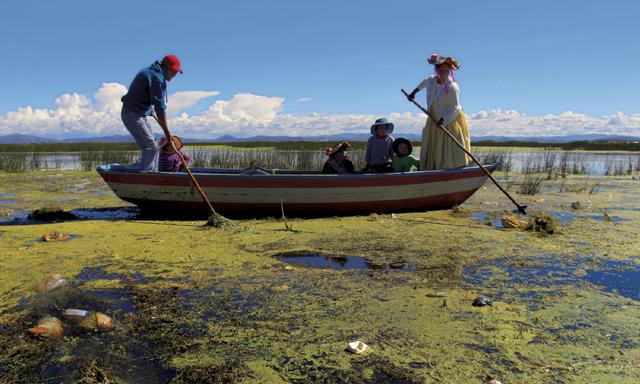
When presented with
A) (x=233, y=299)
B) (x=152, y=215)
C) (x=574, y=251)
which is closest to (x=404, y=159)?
(x=574, y=251)

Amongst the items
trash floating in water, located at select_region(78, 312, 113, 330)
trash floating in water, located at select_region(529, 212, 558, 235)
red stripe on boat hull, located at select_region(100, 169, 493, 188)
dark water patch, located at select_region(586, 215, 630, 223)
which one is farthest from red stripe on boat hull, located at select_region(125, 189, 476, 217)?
trash floating in water, located at select_region(78, 312, 113, 330)

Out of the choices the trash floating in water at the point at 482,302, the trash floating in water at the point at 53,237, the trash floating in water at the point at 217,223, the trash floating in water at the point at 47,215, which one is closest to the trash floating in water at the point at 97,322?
the trash floating in water at the point at 482,302

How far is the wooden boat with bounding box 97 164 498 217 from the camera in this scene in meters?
6.23

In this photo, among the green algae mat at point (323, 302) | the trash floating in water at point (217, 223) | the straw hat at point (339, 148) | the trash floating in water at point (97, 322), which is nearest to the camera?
the green algae mat at point (323, 302)

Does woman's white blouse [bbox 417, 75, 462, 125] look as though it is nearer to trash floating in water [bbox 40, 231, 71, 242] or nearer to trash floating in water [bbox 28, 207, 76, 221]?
trash floating in water [bbox 40, 231, 71, 242]

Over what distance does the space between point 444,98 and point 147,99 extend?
4.23 m

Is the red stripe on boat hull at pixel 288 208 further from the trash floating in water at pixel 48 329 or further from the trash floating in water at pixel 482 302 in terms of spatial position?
the trash floating in water at pixel 48 329

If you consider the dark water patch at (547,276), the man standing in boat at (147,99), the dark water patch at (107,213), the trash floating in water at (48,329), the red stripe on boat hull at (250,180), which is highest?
the man standing in boat at (147,99)

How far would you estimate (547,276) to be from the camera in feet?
12.6

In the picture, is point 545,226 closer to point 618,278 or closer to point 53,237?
point 618,278

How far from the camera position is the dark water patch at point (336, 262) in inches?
163

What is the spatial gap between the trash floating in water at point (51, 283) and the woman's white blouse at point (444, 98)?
535 centimetres

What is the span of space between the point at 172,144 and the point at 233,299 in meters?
A: 3.68

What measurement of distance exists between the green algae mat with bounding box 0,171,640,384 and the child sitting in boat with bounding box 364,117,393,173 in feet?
5.28
